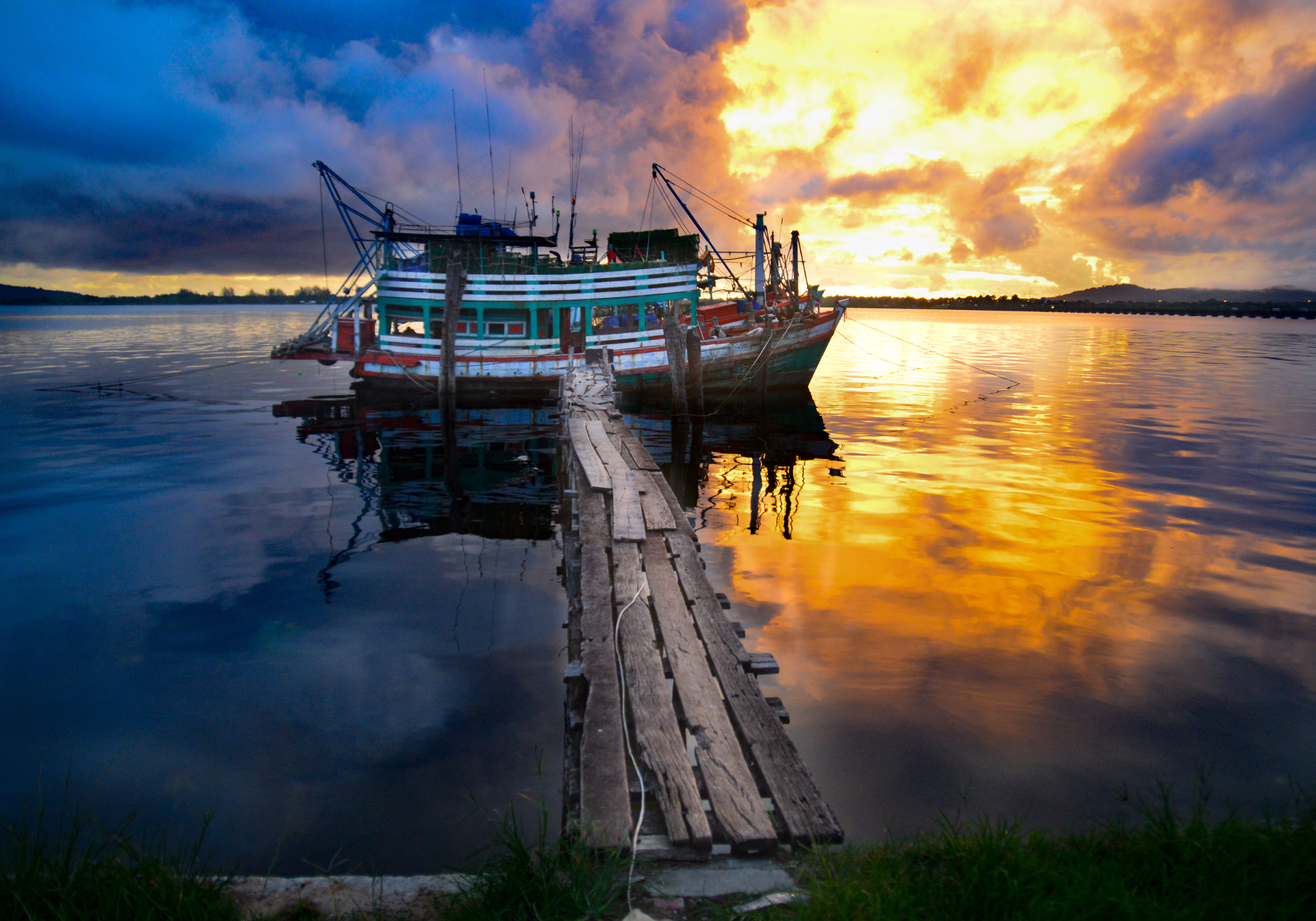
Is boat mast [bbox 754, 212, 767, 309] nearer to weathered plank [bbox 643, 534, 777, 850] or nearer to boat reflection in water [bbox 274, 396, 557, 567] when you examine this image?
boat reflection in water [bbox 274, 396, 557, 567]

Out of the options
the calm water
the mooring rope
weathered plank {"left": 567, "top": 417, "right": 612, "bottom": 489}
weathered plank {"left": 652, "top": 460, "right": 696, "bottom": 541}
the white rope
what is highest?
the mooring rope

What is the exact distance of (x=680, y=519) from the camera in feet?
26.9

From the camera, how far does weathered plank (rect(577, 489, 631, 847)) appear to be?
3580mm

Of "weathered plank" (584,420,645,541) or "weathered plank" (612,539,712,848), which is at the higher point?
"weathered plank" (584,420,645,541)

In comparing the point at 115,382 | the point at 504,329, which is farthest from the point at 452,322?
the point at 115,382

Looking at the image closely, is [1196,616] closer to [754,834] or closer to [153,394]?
[754,834]

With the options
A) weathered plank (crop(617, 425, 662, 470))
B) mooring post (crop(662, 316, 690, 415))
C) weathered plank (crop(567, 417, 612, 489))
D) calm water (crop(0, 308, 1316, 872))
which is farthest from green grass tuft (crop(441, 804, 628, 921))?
mooring post (crop(662, 316, 690, 415))

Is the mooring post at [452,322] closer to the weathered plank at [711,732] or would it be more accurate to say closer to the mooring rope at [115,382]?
the mooring rope at [115,382]

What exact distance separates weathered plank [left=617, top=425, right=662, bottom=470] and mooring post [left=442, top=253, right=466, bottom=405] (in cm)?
1294

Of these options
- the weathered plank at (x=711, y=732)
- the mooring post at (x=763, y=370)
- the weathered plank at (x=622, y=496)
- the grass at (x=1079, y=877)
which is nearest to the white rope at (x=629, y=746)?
the weathered plank at (x=711, y=732)

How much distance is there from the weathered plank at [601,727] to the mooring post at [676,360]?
17600mm

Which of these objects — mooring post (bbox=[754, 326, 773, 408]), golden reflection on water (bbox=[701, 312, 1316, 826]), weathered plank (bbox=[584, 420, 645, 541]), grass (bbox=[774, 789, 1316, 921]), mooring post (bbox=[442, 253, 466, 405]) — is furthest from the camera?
mooring post (bbox=[754, 326, 773, 408])

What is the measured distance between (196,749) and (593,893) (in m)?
4.94

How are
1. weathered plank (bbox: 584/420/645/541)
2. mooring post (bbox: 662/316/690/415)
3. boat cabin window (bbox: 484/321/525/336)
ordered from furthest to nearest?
boat cabin window (bbox: 484/321/525/336), mooring post (bbox: 662/316/690/415), weathered plank (bbox: 584/420/645/541)
